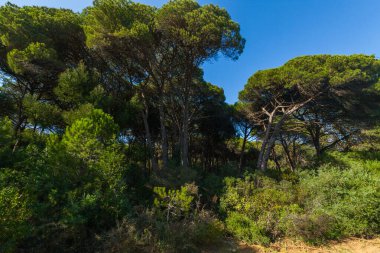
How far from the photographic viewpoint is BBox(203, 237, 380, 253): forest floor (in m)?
6.46

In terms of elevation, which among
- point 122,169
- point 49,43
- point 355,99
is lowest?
point 122,169

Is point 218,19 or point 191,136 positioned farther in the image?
point 191,136

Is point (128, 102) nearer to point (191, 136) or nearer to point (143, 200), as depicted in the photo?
point (143, 200)

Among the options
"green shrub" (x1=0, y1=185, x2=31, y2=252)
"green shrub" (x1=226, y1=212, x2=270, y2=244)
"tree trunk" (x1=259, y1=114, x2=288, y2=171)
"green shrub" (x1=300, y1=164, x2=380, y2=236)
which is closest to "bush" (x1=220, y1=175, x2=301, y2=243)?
"green shrub" (x1=226, y1=212, x2=270, y2=244)

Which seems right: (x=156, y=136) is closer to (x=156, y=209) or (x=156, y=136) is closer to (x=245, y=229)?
(x=156, y=209)

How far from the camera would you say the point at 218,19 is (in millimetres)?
11109

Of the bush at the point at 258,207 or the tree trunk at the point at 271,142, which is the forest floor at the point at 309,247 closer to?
the bush at the point at 258,207

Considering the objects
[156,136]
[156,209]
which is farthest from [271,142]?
[156,209]

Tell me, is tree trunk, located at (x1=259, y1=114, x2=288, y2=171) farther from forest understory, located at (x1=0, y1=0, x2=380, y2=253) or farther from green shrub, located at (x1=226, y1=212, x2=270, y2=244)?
green shrub, located at (x1=226, y1=212, x2=270, y2=244)

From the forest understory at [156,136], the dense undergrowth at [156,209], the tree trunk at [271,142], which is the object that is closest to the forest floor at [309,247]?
the forest understory at [156,136]

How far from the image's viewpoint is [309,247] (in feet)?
22.0

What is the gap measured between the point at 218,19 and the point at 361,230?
31.8ft

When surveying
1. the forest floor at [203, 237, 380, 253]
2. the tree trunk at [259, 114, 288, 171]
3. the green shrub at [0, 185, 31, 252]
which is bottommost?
the forest floor at [203, 237, 380, 253]

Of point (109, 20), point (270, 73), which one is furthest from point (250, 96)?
point (109, 20)
